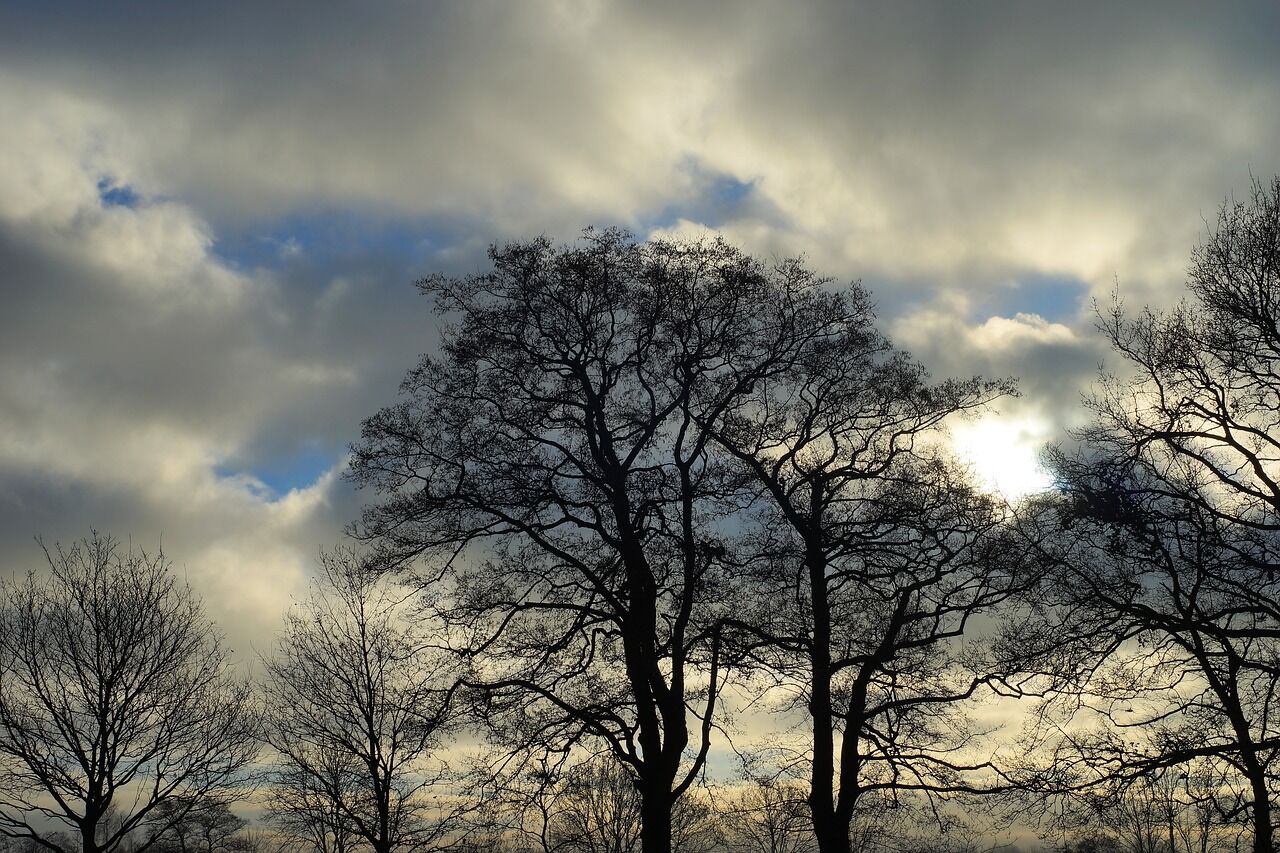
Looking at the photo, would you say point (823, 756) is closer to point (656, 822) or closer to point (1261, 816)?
point (656, 822)

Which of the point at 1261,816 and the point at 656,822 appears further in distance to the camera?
the point at 656,822

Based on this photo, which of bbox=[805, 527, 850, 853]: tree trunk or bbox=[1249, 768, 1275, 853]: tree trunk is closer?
bbox=[1249, 768, 1275, 853]: tree trunk

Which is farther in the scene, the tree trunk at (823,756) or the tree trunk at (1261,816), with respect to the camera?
the tree trunk at (823,756)

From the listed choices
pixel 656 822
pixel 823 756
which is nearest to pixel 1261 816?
pixel 823 756

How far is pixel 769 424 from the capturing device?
18.2 meters

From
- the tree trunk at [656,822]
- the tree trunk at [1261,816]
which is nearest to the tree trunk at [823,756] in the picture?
the tree trunk at [656,822]

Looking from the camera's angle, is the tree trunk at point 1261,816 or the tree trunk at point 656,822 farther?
the tree trunk at point 656,822

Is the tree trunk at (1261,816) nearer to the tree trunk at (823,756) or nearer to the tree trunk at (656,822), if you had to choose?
the tree trunk at (823,756)

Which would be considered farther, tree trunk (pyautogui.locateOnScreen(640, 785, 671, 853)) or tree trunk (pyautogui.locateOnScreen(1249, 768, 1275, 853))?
tree trunk (pyautogui.locateOnScreen(640, 785, 671, 853))

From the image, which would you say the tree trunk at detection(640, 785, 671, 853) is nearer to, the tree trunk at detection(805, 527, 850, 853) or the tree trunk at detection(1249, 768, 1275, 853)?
the tree trunk at detection(805, 527, 850, 853)

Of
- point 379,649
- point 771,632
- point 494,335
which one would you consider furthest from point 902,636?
point 379,649

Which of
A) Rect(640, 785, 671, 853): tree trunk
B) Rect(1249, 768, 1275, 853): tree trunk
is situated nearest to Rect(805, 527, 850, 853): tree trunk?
Rect(640, 785, 671, 853): tree trunk

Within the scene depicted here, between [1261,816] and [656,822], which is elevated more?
[656,822]

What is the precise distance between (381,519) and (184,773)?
9.29 meters
